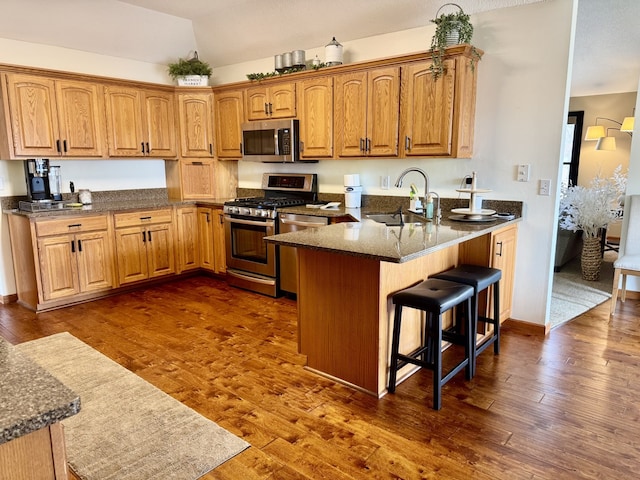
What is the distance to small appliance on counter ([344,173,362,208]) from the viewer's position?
14.0 feet

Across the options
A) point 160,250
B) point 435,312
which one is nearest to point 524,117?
point 435,312

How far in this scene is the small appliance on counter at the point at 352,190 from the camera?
4254 millimetres

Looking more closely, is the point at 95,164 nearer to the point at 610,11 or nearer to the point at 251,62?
the point at 251,62

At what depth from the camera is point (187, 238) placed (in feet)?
16.7

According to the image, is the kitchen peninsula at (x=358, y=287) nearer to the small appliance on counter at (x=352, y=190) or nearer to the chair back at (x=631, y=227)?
the small appliance on counter at (x=352, y=190)

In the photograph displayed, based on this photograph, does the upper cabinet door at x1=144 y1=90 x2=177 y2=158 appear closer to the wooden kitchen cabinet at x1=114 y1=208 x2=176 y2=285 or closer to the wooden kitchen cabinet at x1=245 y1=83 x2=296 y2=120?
the wooden kitchen cabinet at x1=114 y1=208 x2=176 y2=285

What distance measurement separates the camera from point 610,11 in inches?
184

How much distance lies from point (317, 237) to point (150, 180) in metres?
3.44

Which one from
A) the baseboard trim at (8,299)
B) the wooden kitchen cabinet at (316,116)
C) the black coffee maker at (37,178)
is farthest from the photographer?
the baseboard trim at (8,299)

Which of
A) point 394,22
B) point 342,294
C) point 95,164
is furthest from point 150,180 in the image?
point 342,294

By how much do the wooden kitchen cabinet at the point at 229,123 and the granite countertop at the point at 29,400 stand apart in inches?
166

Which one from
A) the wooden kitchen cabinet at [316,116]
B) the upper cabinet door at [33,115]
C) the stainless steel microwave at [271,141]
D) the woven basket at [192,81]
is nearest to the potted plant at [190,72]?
the woven basket at [192,81]

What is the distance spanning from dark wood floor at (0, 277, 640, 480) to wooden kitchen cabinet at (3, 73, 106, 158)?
1.59m

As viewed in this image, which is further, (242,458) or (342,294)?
(342,294)
